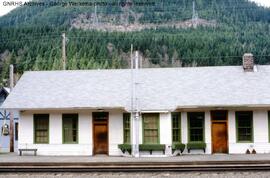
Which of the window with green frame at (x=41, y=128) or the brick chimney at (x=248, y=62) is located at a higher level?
the brick chimney at (x=248, y=62)

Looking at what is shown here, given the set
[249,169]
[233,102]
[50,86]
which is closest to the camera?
[249,169]

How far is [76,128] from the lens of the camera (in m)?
32.0

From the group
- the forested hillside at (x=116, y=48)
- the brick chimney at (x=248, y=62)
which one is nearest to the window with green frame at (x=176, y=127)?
the brick chimney at (x=248, y=62)

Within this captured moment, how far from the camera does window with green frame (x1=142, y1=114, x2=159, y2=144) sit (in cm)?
3096

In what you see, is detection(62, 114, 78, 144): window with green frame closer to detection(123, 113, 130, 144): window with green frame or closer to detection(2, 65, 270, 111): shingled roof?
detection(2, 65, 270, 111): shingled roof

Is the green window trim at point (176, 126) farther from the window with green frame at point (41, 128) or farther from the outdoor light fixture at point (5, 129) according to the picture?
the outdoor light fixture at point (5, 129)

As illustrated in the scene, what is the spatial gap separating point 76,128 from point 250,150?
9803 millimetres

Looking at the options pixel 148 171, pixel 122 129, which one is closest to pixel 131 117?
pixel 122 129

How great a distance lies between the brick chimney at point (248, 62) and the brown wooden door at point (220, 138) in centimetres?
443

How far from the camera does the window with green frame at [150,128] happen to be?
102 feet

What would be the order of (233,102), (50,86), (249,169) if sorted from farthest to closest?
1. (50,86)
2. (233,102)
3. (249,169)

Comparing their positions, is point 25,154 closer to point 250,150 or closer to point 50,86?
point 50,86

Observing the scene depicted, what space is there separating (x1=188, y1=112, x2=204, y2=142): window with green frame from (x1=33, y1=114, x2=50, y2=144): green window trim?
809 centimetres

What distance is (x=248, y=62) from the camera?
111ft
